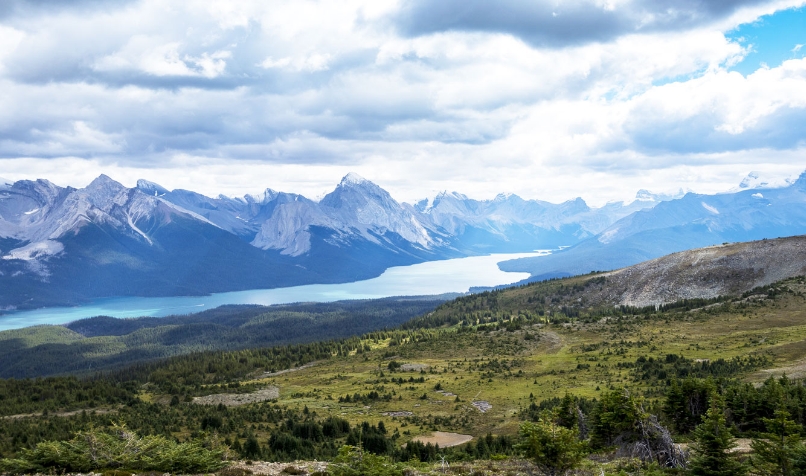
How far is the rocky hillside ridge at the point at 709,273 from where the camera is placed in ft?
515

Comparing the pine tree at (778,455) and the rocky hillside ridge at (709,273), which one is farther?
the rocky hillside ridge at (709,273)

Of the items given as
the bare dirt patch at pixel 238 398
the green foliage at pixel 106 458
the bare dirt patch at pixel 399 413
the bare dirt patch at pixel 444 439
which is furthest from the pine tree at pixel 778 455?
the bare dirt patch at pixel 238 398

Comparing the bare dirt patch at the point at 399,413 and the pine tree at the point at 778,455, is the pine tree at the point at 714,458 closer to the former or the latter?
the pine tree at the point at 778,455

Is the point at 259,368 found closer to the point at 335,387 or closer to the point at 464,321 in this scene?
the point at 335,387

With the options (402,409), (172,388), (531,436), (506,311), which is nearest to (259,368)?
(172,388)

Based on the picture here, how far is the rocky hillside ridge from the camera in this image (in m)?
157

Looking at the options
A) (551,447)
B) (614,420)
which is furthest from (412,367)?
(551,447)

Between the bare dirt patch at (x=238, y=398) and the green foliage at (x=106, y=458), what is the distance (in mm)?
49853

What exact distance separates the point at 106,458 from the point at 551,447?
82.4 ft

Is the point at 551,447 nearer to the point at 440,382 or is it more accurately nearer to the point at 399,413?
the point at 399,413

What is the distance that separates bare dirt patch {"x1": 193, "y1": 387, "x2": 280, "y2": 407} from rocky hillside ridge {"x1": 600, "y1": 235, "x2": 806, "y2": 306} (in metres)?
124

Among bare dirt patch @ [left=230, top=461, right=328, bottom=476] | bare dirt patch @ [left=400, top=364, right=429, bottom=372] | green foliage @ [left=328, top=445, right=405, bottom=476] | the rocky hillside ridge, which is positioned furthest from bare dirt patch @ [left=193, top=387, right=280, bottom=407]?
the rocky hillside ridge

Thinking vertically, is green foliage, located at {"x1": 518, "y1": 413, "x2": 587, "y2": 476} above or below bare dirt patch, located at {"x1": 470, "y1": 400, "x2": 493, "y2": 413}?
above

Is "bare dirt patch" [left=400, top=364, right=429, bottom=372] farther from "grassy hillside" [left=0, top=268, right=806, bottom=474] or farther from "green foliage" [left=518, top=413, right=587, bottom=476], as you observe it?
"green foliage" [left=518, top=413, right=587, bottom=476]
